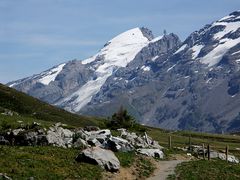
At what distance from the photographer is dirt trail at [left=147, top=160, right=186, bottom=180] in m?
55.1

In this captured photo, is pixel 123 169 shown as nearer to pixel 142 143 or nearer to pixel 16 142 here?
pixel 16 142

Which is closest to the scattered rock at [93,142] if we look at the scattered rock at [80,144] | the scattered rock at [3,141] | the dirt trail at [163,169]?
the scattered rock at [80,144]

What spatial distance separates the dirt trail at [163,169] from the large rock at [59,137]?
11.6m

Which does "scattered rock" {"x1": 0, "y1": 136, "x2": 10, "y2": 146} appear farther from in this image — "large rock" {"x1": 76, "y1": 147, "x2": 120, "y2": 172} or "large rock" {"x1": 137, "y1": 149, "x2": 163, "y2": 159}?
"large rock" {"x1": 137, "y1": 149, "x2": 163, "y2": 159}

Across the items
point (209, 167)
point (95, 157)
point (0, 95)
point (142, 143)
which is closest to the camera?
A: point (95, 157)

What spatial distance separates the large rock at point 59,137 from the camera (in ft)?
201

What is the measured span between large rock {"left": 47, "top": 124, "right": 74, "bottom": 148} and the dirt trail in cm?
1162

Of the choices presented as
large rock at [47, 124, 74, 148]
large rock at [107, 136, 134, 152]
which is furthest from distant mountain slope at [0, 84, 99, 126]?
large rock at [107, 136, 134, 152]

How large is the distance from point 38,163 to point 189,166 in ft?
73.8

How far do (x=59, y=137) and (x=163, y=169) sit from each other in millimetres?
13566

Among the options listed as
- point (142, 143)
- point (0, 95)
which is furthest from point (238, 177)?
point (0, 95)

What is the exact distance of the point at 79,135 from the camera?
6600cm

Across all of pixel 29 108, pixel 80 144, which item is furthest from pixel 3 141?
pixel 29 108

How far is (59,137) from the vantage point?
62.9m
